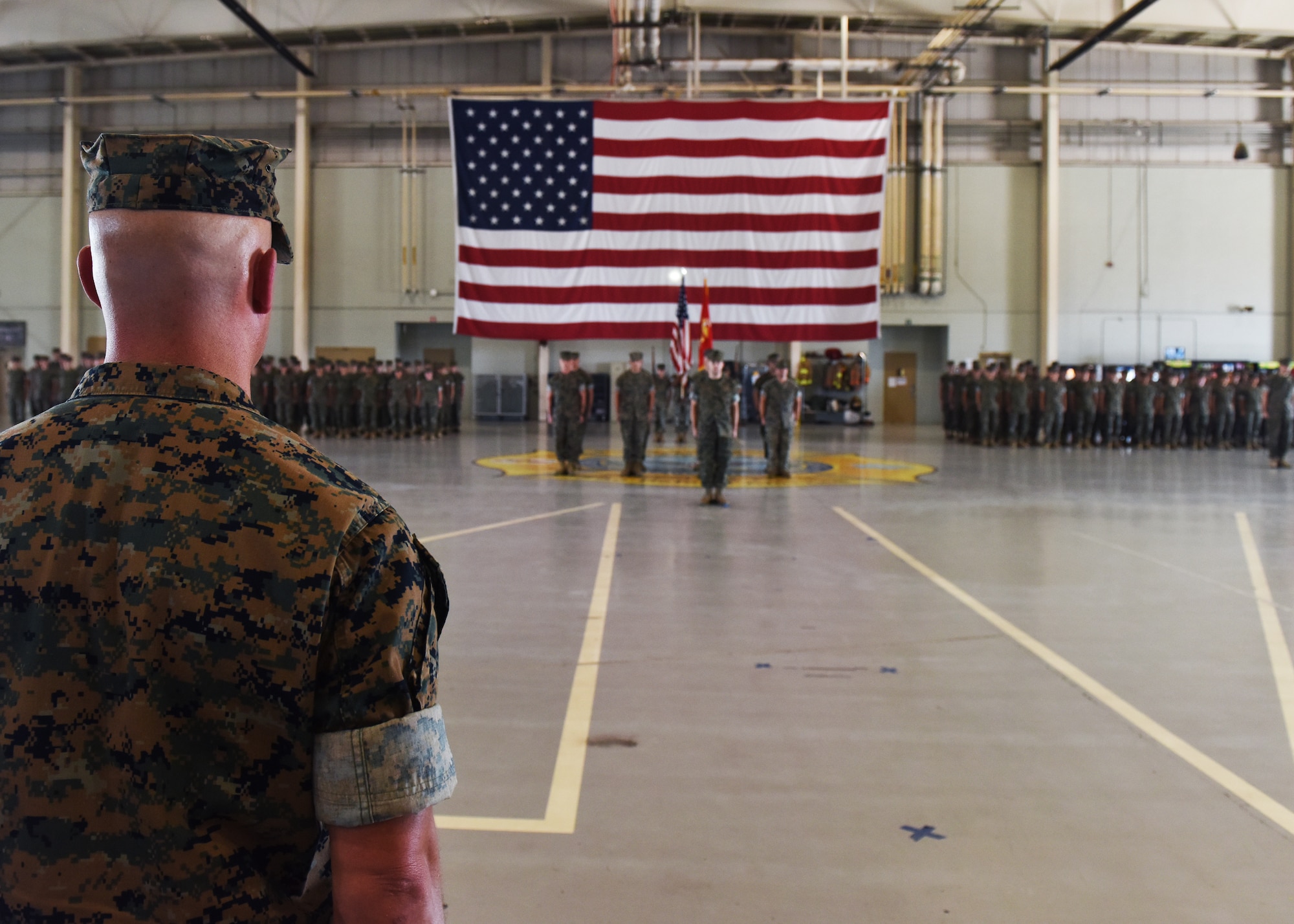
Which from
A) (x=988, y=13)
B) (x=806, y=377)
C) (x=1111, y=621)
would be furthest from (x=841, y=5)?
(x=1111, y=621)

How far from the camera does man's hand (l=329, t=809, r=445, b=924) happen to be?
1.04 m

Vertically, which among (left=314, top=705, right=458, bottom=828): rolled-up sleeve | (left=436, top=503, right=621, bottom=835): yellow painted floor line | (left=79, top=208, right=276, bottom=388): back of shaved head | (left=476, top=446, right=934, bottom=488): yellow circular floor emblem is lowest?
(left=436, top=503, right=621, bottom=835): yellow painted floor line

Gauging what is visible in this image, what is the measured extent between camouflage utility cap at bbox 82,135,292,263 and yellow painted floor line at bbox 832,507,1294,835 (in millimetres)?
2943

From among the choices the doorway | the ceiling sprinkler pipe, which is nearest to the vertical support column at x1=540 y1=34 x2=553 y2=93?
the ceiling sprinkler pipe

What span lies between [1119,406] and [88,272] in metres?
20.4

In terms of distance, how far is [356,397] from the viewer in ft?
67.4

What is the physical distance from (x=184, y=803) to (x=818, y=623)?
433 centimetres

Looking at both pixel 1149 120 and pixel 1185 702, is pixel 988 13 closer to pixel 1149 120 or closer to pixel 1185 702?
pixel 1149 120

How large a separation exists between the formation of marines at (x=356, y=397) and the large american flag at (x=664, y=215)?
478 centimetres

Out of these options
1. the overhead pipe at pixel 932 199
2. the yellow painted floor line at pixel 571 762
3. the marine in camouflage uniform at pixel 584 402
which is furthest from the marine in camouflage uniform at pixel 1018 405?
the yellow painted floor line at pixel 571 762

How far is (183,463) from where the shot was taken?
1074 millimetres

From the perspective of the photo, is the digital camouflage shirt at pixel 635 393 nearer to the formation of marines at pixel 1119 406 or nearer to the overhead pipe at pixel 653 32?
the formation of marines at pixel 1119 406

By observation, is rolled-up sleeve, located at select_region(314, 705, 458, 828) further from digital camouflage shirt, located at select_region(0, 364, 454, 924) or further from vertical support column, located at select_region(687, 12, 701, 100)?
vertical support column, located at select_region(687, 12, 701, 100)

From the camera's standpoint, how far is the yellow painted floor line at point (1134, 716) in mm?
2941
